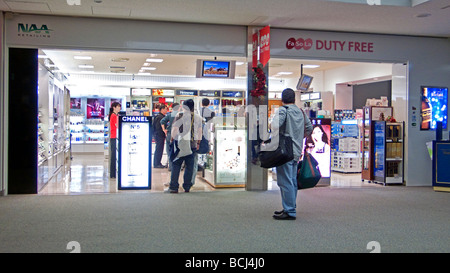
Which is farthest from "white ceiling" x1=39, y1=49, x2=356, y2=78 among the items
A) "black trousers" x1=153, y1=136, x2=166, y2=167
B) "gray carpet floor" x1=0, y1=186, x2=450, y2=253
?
"gray carpet floor" x1=0, y1=186, x2=450, y2=253

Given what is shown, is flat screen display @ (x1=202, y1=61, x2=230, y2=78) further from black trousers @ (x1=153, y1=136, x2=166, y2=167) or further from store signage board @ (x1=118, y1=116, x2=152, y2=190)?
black trousers @ (x1=153, y1=136, x2=166, y2=167)

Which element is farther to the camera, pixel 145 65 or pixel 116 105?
pixel 145 65

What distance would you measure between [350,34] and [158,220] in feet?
17.5

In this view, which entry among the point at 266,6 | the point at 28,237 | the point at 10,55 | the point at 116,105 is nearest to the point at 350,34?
the point at 266,6

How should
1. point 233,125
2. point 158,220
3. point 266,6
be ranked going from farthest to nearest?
1. point 233,125
2. point 266,6
3. point 158,220

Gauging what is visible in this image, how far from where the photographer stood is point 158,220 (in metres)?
5.43

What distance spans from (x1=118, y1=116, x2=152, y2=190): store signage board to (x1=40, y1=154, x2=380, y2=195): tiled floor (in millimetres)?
327

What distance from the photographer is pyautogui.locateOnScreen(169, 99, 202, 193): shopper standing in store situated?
7.42 meters

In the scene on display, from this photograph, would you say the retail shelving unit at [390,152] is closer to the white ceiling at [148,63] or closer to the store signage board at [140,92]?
the white ceiling at [148,63]

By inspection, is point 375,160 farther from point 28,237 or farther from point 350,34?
point 28,237

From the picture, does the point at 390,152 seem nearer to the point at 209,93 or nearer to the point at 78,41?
the point at 78,41

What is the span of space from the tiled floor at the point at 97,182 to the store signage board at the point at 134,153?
0.33 meters
